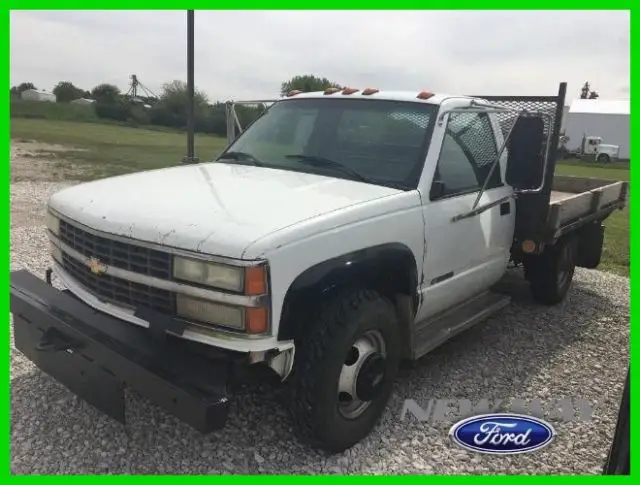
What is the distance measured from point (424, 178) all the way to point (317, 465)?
1.89 m

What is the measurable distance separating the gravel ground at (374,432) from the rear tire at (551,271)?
905 millimetres

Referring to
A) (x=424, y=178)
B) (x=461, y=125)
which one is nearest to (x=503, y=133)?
(x=461, y=125)

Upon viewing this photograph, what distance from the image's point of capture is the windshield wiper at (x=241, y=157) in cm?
424

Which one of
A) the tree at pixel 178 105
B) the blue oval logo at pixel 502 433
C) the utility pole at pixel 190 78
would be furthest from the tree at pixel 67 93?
the blue oval logo at pixel 502 433

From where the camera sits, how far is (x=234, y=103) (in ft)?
16.8

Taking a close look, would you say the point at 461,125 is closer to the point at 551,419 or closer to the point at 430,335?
the point at 430,335

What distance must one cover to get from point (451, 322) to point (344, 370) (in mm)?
1296

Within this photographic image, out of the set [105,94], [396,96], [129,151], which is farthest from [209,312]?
[105,94]

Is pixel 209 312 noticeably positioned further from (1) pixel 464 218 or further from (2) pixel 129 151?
(2) pixel 129 151

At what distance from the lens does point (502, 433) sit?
3633mm

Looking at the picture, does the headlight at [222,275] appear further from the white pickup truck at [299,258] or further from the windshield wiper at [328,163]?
the windshield wiper at [328,163]

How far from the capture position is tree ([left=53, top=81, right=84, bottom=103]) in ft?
120

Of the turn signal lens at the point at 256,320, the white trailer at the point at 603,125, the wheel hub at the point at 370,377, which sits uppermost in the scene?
the white trailer at the point at 603,125

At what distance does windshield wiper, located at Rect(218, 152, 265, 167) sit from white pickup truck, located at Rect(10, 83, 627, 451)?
0.05 ft
